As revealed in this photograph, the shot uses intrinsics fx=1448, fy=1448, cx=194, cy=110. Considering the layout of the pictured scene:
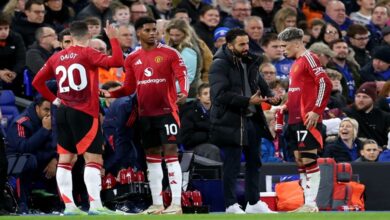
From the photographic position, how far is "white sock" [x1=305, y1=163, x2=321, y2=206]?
1928cm

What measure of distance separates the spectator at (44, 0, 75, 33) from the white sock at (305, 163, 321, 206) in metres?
6.83

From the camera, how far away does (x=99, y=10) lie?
25.2 meters

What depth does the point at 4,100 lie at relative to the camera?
72.8 ft

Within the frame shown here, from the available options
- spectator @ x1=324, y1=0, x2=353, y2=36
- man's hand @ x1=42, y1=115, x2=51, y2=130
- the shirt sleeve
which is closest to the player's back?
the shirt sleeve

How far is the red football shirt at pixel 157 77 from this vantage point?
18.9 m

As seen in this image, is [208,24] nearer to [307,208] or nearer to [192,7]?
[192,7]

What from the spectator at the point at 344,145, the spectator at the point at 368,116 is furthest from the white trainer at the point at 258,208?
the spectator at the point at 368,116

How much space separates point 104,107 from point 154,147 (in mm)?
Result: 3313

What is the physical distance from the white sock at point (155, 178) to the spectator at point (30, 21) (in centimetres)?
576

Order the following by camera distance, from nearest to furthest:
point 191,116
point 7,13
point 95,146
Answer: point 95,146 → point 191,116 → point 7,13

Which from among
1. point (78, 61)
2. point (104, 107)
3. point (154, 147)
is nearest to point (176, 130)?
point (154, 147)

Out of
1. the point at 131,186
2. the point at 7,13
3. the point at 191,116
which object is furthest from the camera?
the point at 7,13

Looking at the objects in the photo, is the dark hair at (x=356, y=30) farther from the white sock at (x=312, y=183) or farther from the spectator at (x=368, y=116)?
the white sock at (x=312, y=183)

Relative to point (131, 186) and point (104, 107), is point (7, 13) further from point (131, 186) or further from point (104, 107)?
point (131, 186)
